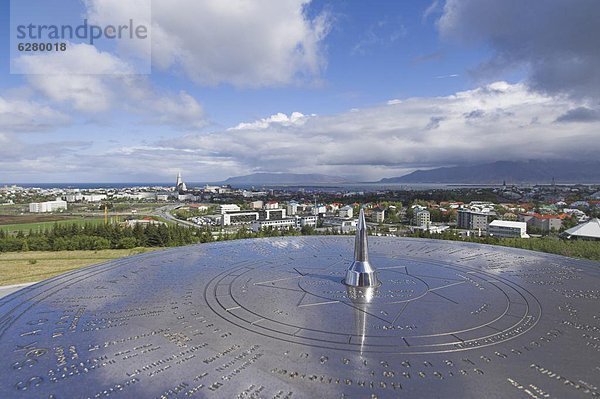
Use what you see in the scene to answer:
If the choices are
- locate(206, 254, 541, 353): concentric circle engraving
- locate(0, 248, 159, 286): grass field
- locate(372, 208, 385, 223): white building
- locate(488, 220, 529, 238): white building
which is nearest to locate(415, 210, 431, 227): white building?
locate(372, 208, 385, 223): white building

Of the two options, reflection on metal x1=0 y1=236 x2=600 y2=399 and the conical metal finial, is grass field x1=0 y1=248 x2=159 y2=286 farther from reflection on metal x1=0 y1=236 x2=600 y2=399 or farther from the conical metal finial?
the conical metal finial

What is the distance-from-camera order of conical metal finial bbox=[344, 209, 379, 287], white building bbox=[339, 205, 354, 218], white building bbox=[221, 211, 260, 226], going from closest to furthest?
conical metal finial bbox=[344, 209, 379, 287], white building bbox=[339, 205, 354, 218], white building bbox=[221, 211, 260, 226]

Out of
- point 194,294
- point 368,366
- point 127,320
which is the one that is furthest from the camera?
point 194,294

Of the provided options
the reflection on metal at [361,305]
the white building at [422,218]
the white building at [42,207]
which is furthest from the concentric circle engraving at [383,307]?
the white building at [42,207]

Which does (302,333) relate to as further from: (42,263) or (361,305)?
(42,263)

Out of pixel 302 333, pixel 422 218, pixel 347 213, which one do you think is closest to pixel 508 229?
pixel 422 218

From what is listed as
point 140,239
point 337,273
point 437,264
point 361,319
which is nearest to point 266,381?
point 361,319

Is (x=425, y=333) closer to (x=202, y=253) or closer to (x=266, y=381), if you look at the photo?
(x=266, y=381)
